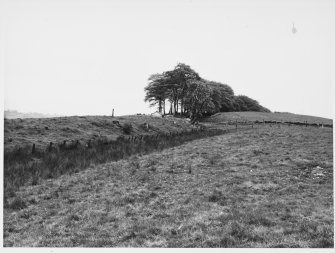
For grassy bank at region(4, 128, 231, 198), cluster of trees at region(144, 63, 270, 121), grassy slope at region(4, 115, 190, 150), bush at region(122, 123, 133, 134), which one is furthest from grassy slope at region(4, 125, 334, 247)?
cluster of trees at region(144, 63, 270, 121)

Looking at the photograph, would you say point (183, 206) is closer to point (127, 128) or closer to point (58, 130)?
point (58, 130)

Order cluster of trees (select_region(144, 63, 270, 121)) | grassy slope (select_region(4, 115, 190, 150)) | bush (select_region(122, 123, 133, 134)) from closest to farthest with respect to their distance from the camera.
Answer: grassy slope (select_region(4, 115, 190, 150)) → bush (select_region(122, 123, 133, 134)) → cluster of trees (select_region(144, 63, 270, 121))

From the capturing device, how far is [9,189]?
11008mm

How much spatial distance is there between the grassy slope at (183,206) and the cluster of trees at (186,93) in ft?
118

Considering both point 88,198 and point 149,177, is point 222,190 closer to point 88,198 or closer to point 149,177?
point 149,177

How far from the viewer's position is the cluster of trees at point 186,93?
52.2 metres

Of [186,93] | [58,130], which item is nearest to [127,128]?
[58,130]

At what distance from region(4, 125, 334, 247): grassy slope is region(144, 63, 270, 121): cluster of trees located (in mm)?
36082

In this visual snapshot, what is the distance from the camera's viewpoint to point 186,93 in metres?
55.0

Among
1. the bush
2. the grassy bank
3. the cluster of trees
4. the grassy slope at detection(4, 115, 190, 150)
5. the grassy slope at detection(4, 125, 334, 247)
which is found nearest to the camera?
the grassy slope at detection(4, 125, 334, 247)

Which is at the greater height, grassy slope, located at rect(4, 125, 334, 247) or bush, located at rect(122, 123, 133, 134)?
bush, located at rect(122, 123, 133, 134)

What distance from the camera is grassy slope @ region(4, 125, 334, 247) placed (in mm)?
7453

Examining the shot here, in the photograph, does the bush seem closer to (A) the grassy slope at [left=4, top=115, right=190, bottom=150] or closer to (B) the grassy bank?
(A) the grassy slope at [left=4, top=115, right=190, bottom=150]

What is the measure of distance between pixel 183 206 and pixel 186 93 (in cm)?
4635
